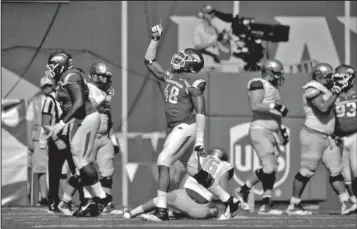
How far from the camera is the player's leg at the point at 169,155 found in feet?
39.1

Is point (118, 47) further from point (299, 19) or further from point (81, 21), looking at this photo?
point (299, 19)

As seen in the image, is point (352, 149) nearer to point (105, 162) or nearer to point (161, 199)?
point (105, 162)

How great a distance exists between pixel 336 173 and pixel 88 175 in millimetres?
3205

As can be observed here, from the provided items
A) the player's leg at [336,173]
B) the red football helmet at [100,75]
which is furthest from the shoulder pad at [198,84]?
the player's leg at [336,173]

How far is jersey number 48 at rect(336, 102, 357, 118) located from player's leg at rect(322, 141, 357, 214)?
681mm

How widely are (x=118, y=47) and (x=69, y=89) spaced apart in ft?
17.4

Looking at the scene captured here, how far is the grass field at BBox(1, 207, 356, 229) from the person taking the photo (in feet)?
36.8

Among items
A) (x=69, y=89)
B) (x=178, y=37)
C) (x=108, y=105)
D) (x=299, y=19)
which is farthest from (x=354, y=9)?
(x=69, y=89)

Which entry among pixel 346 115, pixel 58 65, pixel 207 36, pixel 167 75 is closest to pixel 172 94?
pixel 167 75

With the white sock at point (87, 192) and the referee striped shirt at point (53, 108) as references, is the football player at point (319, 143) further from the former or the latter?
the referee striped shirt at point (53, 108)

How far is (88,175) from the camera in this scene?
12.3 m

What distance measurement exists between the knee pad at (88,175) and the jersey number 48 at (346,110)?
358 cm

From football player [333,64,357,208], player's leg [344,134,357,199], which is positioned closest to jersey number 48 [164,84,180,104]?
football player [333,64,357,208]

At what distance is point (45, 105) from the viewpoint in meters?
13.9
